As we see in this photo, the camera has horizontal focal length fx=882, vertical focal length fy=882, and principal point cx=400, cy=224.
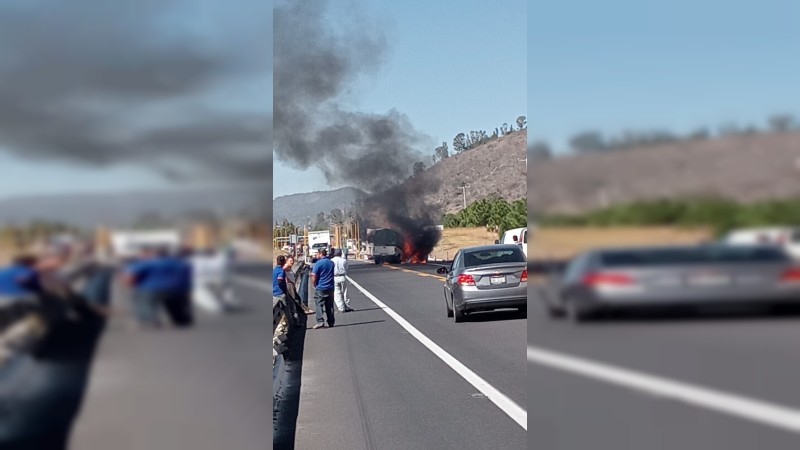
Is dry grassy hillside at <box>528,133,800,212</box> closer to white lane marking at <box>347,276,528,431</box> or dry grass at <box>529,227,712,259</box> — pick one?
dry grass at <box>529,227,712,259</box>

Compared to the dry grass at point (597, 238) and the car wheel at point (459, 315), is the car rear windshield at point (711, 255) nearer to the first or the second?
the dry grass at point (597, 238)

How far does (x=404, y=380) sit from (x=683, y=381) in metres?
5.91

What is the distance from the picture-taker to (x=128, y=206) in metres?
1.44

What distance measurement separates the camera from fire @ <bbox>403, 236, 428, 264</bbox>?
317 inches

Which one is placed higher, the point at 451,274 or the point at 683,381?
the point at 683,381

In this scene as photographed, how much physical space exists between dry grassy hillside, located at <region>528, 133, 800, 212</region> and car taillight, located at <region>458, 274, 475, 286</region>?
821cm

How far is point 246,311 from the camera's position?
5.61ft

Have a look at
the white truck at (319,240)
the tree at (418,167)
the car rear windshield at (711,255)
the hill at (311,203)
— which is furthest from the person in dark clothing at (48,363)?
the tree at (418,167)

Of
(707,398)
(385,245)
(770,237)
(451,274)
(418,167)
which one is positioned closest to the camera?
(770,237)

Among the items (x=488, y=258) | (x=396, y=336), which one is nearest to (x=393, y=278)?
(x=396, y=336)

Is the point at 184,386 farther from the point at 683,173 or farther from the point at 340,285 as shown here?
the point at 340,285

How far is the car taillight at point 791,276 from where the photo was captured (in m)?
1.18

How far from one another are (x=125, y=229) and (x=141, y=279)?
9 centimetres

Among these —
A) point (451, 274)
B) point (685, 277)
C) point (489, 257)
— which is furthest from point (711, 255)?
point (451, 274)
